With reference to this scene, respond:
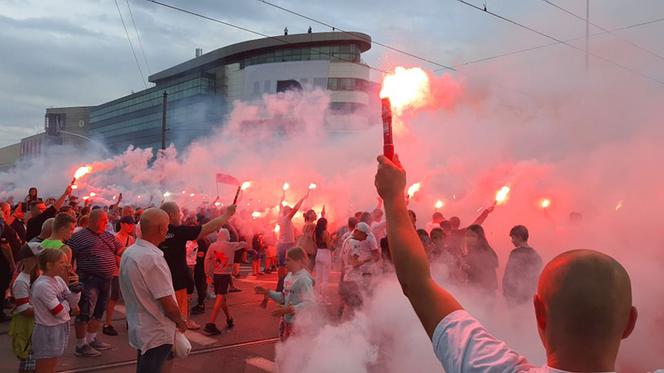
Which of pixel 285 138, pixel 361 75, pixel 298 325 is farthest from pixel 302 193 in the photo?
pixel 361 75

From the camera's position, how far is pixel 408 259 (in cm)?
153

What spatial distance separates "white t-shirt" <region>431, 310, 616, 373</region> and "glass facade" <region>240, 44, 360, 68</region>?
3850 cm

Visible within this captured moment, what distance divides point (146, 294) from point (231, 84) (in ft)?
164

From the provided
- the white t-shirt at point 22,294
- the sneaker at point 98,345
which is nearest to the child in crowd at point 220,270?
the sneaker at point 98,345

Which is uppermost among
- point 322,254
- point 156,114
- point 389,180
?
point 156,114

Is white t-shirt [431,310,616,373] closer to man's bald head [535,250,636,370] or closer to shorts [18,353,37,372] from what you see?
man's bald head [535,250,636,370]

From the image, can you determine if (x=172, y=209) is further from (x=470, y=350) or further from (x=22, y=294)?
(x=470, y=350)

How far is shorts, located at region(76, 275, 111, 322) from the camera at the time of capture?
6172mm

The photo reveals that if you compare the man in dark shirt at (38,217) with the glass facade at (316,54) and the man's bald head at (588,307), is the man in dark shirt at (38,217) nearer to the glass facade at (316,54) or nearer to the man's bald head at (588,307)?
the man's bald head at (588,307)

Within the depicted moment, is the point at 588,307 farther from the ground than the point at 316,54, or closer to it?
closer to it

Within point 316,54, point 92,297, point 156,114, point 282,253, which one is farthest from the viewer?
point 156,114

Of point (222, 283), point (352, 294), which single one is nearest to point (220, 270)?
point (222, 283)

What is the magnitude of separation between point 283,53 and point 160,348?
1783 inches

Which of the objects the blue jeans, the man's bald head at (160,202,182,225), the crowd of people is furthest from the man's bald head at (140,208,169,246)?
the man's bald head at (160,202,182,225)
